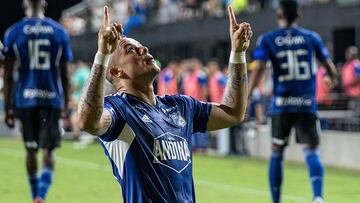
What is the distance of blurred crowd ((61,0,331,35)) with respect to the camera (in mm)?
26266

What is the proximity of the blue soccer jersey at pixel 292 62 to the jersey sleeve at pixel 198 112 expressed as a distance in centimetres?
489

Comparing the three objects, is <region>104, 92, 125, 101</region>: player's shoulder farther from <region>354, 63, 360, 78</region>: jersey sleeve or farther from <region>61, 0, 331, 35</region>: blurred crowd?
<region>61, 0, 331, 35</region>: blurred crowd

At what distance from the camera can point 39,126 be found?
33.5 feet

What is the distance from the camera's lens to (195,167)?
53.9 feet

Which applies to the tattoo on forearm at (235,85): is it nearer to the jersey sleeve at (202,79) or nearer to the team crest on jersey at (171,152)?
the team crest on jersey at (171,152)

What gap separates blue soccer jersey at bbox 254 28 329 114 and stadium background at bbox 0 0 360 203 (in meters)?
1.71

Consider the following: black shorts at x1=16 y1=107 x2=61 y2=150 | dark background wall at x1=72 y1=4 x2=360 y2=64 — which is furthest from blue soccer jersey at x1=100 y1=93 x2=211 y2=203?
dark background wall at x1=72 y1=4 x2=360 y2=64

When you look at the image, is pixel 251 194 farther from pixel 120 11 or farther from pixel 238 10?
pixel 120 11

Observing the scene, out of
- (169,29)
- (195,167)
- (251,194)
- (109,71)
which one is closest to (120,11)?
(169,29)

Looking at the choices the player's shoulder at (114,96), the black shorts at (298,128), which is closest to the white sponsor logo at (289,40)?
the black shorts at (298,128)

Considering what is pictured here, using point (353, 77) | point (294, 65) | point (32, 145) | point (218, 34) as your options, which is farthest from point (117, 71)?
point (218, 34)

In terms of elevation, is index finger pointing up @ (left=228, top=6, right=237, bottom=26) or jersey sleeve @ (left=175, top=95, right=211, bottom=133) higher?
index finger pointing up @ (left=228, top=6, right=237, bottom=26)

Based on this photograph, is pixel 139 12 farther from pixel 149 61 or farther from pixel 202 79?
pixel 149 61

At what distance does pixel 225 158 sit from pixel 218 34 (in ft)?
22.7
